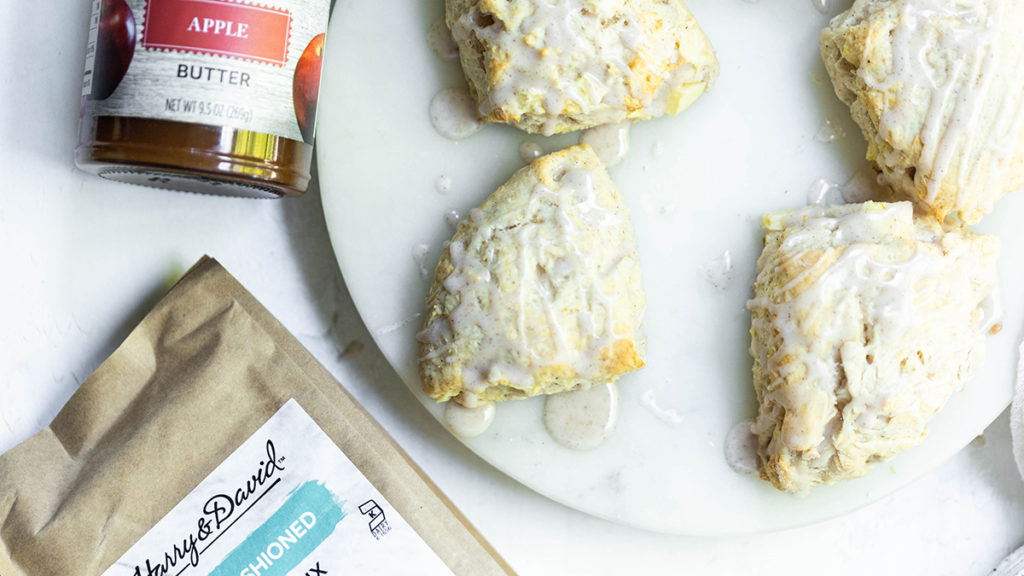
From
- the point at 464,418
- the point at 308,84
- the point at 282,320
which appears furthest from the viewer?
the point at 282,320

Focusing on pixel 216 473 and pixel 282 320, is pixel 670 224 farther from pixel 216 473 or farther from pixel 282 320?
pixel 216 473

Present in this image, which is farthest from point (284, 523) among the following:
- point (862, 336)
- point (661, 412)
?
point (862, 336)

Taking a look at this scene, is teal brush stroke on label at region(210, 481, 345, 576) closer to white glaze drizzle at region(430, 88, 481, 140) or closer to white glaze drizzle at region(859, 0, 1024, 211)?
white glaze drizzle at region(430, 88, 481, 140)

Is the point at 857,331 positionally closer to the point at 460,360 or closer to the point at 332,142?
the point at 460,360

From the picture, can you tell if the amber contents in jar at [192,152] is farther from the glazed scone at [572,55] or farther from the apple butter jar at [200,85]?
the glazed scone at [572,55]

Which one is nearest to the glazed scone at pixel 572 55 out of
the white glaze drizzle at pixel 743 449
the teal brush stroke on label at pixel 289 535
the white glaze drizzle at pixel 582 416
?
the white glaze drizzle at pixel 582 416

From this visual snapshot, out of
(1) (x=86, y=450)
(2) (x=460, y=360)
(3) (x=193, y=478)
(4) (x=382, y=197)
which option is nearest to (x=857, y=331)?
(2) (x=460, y=360)
